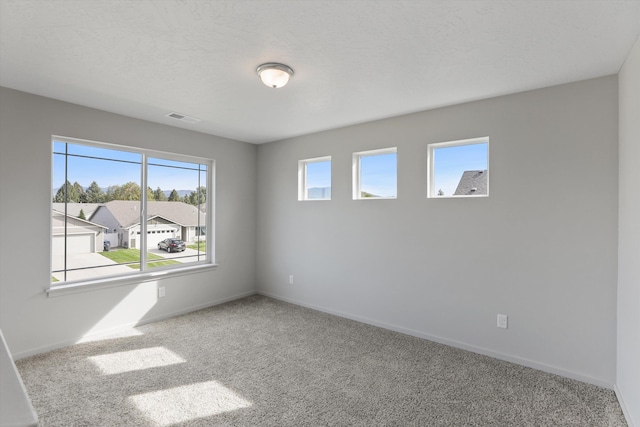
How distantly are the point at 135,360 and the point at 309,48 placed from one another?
302 cm

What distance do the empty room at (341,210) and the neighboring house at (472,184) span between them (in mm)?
21

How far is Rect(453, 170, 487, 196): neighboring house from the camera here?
3141 mm

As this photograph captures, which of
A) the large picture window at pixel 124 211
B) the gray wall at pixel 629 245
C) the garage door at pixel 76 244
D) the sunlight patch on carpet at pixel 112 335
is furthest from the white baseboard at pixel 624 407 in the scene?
the garage door at pixel 76 244

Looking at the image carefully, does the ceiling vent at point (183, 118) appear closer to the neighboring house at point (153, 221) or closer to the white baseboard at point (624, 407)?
the neighboring house at point (153, 221)

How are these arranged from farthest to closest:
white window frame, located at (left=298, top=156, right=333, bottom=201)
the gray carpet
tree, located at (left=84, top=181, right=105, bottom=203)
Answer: white window frame, located at (left=298, top=156, right=333, bottom=201)
tree, located at (left=84, top=181, right=105, bottom=203)
the gray carpet

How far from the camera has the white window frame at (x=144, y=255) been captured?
3.20m

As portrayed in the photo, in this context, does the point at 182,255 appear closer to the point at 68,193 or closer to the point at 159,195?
the point at 159,195

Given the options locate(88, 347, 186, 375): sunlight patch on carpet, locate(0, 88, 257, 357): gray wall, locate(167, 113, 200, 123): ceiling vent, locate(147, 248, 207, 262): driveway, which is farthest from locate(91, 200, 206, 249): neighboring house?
locate(88, 347, 186, 375): sunlight patch on carpet

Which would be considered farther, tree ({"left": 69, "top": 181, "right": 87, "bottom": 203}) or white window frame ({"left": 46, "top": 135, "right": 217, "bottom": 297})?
tree ({"left": 69, "top": 181, "right": 87, "bottom": 203})

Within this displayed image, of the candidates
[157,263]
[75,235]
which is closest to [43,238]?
[75,235]

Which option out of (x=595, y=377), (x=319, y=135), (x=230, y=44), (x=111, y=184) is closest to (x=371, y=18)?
(x=230, y=44)

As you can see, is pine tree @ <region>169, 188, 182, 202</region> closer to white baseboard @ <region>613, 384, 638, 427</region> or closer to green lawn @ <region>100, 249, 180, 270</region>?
green lawn @ <region>100, 249, 180, 270</region>

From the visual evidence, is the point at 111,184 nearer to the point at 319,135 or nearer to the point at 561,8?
the point at 319,135

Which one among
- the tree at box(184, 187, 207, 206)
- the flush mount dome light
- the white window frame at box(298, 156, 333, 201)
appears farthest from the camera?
the white window frame at box(298, 156, 333, 201)
